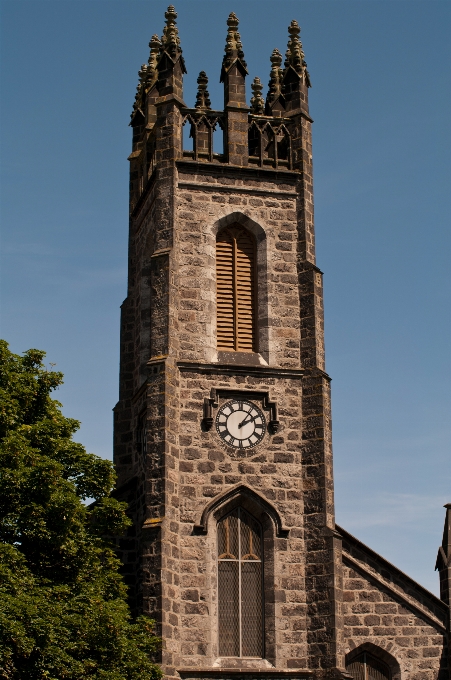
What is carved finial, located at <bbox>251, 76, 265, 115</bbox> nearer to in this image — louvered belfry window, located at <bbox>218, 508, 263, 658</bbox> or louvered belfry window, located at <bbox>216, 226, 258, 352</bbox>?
louvered belfry window, located at <bbox>216, 226, 258, 352</bbox>

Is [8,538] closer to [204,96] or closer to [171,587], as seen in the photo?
[171,587]

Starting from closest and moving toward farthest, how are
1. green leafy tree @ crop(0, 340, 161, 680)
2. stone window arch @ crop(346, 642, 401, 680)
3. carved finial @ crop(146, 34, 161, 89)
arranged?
green leafy tree @ crop(0, 340, 161, 680)
stone window arch @ crop(346, 642, 401, 680)
carved finial @ crop(146, 34, 161, 89)

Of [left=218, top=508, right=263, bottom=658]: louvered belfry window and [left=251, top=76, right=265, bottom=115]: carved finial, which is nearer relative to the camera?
[left=218, top=508, right=263, bottom=658]: louvered belfry window

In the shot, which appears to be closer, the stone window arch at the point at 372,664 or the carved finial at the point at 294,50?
the stone window arch at the point at 372,664

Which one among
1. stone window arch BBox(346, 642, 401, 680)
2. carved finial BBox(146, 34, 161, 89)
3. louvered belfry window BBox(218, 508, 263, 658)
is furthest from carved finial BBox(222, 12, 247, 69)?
stone window arch BBox(346, 642, 401, 680)

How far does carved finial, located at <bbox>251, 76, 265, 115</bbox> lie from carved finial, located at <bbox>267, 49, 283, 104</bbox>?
1.00ft

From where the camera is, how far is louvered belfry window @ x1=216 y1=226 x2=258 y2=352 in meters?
36.6

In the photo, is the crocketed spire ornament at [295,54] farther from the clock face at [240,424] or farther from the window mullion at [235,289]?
the clock face at [240,424]

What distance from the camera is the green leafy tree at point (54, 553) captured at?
1110 inches

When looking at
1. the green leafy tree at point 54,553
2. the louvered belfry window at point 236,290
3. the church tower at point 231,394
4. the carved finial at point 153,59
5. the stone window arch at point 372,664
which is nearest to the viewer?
the green leafy tree at point 54,553

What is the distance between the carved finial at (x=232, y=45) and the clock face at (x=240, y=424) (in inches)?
373

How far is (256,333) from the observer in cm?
3672

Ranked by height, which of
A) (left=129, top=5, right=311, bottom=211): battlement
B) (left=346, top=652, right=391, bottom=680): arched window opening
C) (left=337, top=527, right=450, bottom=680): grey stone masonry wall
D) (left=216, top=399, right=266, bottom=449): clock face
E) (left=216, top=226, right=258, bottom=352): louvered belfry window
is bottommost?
(left=346, top=652, right=391, bottom=680): arched window opening

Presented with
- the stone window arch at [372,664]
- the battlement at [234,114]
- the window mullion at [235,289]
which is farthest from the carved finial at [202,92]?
the stone window arch at [372,664]
